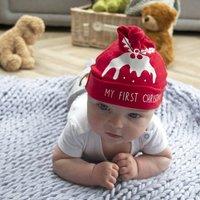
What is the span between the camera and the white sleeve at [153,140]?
80 centimetres

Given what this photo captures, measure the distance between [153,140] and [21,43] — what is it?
0.97 metres

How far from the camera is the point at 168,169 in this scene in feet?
2.81

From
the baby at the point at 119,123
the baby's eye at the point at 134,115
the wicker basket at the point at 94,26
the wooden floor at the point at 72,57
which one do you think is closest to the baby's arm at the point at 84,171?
the baby at the point at 119,123

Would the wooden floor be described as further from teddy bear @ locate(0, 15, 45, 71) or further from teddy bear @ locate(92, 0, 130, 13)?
teddy bear @ locate(92, 0, 130, 13)

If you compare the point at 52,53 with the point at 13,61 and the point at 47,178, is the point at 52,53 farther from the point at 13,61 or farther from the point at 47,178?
the point at 47,178

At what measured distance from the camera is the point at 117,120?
0.70 m

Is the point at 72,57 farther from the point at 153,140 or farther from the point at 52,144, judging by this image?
the point at 153,140

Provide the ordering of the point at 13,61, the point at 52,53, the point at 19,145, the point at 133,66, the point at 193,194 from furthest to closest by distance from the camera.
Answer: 1. the point at 52,53
2. the point at 13,61
3. the point at 19,145
4. the point at 193,194
5. the point at 133,66

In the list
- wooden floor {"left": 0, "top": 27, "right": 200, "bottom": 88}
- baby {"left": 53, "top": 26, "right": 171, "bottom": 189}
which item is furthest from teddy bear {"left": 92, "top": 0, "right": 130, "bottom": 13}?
baby {"left": 53, "top": 26, "right": 171, "bottom": 189}

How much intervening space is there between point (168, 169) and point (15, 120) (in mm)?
414

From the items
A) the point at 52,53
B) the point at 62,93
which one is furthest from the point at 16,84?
the point at 52,53

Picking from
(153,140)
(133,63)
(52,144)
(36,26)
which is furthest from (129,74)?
(36,26)

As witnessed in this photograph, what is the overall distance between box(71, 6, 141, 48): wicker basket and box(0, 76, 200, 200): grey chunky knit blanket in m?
0.76

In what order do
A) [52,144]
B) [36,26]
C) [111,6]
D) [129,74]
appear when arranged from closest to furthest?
1. [129,74]
2. [52,144]
3. [36,26]
4. [111,6]
